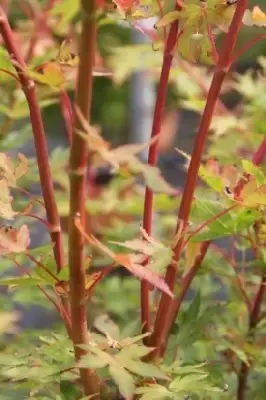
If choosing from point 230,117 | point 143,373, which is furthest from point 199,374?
point 230,117


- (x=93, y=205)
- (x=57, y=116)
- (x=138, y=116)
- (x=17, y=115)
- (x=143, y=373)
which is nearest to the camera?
(x=143, y=373)

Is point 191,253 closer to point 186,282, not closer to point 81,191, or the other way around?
point 186,282

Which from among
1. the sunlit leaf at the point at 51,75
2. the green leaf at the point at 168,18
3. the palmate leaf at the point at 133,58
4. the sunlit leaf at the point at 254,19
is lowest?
the sunlit leaf at the point at 51,75

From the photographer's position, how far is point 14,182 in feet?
1.50

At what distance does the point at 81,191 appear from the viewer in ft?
1.24

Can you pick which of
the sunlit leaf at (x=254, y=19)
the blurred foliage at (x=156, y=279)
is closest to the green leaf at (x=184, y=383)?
the blurred foliage at (x=156, y=279)

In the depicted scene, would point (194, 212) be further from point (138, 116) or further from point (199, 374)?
point (138, 116)

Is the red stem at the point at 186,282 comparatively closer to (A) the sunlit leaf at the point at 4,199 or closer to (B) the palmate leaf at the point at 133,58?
(A) the sunlit leaf at the point at 4,199

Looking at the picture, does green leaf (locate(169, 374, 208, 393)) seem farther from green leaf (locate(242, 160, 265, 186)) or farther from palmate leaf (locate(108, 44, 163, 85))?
palmate leaf (locate(108, 44, 163, 85))

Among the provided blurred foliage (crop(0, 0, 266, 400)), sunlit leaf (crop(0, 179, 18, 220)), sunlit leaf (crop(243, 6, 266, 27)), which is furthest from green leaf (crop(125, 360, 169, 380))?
sunlit leaf (crop(243, 6, 266, 27))

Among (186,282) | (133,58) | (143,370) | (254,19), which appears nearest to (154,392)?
(143,370)

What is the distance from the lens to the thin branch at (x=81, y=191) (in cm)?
33

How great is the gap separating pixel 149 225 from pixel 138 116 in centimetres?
107

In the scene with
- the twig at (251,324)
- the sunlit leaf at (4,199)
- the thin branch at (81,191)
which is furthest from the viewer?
the twig at (251,324)
